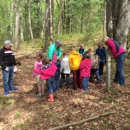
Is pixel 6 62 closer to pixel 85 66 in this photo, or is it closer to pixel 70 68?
pixel 70 68

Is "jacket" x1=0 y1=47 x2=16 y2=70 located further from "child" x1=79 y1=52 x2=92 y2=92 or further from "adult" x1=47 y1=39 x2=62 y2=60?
"child" x1=79 y1=52 x2=92 y2=92

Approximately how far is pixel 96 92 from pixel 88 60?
1275 millimetres

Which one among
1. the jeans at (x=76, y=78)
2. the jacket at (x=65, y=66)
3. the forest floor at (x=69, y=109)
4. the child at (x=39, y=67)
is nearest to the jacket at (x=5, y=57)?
the child at (x=39, y=67)

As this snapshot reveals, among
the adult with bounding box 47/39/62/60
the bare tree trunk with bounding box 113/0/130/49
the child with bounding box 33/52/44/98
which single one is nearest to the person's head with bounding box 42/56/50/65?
the child with bounding box 33/52/44/98

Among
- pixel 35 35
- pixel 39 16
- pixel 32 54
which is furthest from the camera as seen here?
pixel 35 35

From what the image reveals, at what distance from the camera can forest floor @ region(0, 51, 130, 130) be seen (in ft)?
15.2

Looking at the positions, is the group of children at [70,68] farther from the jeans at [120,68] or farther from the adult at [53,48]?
the jeans at [120,68]

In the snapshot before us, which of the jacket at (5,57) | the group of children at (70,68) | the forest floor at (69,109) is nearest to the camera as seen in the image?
the forest floor at (69,109)

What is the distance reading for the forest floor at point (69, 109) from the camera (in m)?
4.63

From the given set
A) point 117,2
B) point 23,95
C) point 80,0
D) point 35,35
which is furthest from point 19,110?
point 35,35

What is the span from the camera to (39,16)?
30.0m

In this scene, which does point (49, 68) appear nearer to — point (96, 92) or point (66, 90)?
point (66, 90)

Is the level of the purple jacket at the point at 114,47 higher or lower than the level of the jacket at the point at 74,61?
higher

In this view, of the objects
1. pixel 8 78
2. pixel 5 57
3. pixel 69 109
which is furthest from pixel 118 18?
pixel 8 78
